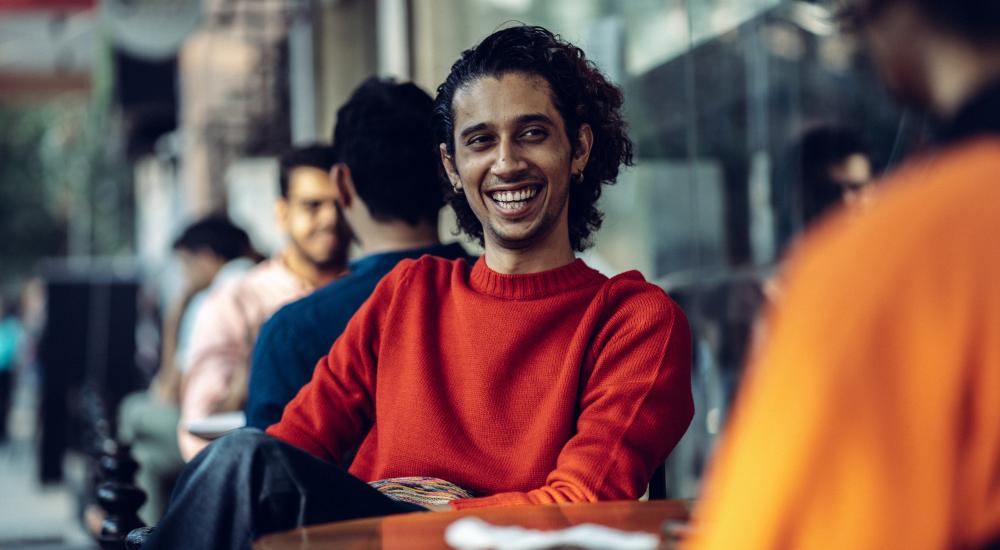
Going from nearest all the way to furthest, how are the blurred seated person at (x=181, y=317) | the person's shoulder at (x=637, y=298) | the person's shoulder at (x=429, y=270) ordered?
the person's shoulder at (x=637, y=298), the person's shoulder at (x=429, y=270), the blurred seated person at (x=181, y=317)

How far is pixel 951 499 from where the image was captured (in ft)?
3.27

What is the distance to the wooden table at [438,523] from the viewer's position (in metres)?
1.64

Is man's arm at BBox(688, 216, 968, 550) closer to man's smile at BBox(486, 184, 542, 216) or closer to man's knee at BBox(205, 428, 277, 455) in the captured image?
man's knee at BBox(205, 428, 277, 455)

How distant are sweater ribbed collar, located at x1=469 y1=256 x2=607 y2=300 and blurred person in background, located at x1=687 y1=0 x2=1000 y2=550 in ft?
4.98

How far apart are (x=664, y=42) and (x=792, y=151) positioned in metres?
0.94

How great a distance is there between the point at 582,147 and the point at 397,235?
3.04 feet

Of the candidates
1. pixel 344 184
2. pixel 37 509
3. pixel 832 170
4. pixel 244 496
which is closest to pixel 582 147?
pixel 344 184

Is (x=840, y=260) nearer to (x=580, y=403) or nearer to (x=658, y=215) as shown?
(x=580, y=403)

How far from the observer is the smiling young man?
234cm

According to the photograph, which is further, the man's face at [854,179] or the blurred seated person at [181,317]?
the blurred seated person at [181,317]

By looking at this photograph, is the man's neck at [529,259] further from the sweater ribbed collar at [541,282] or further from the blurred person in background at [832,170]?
the blurred person in background at [832,170]

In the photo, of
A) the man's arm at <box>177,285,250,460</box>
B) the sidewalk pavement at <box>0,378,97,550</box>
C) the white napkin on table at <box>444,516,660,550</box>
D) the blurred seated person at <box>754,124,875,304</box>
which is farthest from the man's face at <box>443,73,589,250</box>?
the sidewalk pavement at <box>0,378,97,550</box>

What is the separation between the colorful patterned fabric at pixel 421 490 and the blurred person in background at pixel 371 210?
36.1 inches

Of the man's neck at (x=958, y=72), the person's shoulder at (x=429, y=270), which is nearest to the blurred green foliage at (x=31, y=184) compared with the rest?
the person's shoulder at (x=429, y=270)
